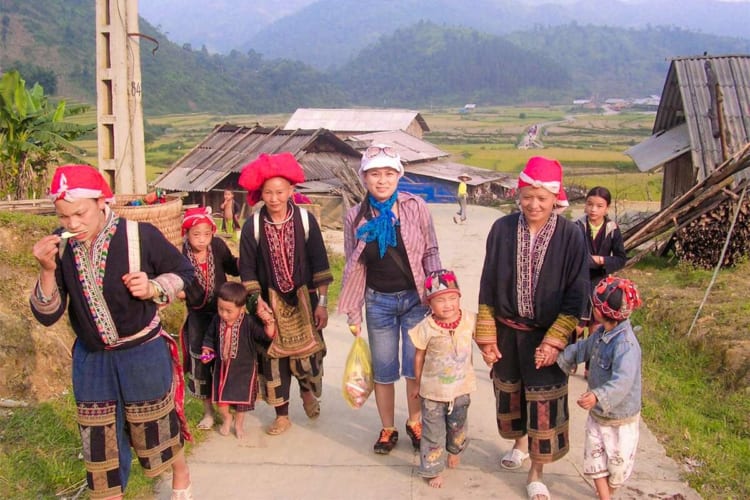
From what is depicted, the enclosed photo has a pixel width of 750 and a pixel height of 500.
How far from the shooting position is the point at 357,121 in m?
42.3

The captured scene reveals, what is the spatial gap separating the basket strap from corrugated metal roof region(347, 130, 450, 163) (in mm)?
27797

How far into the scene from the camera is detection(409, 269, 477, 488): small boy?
3.74 m

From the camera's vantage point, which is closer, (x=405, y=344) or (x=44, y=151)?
(x=405, y=344)

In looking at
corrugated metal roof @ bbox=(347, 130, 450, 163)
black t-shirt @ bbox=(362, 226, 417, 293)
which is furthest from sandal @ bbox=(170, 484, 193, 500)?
corrugated metal roof @ bbox=(347, 130, 450, 163)

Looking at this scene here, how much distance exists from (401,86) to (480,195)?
115513 mm

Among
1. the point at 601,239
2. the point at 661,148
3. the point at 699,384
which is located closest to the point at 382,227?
the point at 601,239

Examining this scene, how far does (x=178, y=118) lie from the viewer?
245 ft

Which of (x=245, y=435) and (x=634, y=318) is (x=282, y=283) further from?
(x=634, y=318)

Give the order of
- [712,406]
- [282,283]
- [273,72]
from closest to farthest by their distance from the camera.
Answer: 1. [282,283]
2. [712,406]
3. [273,72]

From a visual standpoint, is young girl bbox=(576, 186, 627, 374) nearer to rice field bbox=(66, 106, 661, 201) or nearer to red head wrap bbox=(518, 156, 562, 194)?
red head wrap bbox=(518, 156, 562, 194)

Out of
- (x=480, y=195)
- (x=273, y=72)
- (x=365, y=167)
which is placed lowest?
(x=480, y=195)

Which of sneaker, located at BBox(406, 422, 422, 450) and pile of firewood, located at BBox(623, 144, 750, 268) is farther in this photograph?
pile of firewood, located at BBox(623, 144, 750, 268)

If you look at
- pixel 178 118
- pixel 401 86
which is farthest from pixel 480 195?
pixel 401 86

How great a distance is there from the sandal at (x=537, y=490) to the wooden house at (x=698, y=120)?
670 cm
